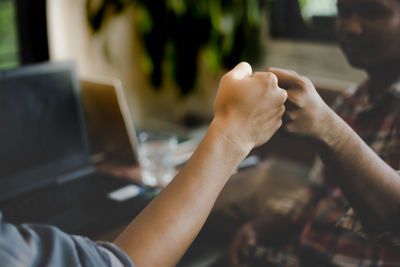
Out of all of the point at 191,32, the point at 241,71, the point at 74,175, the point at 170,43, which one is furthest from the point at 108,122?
the point at 191,32

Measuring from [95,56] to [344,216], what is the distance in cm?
167

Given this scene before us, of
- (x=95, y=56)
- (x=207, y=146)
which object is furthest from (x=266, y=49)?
(x=207, y=146)

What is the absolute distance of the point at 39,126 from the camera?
1.12 metres

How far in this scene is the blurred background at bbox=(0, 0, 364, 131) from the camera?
73.7 inches

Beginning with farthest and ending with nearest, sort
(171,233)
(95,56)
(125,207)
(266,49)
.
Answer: (266,49)
(95,56)
(125,207)
(171,233)

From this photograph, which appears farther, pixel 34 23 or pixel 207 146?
pixel 34 23

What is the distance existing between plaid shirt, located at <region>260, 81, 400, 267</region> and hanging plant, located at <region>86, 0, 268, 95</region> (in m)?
1.41

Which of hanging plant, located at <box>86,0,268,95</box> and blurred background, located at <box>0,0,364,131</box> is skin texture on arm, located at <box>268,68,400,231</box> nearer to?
blurred background, located at <box>0,0,364,131</box>

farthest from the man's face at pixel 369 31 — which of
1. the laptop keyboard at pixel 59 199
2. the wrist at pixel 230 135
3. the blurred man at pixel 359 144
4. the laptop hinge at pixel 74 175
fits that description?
the laptop hinge at pixel 74 175

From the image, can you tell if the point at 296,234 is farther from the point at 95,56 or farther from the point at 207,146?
the point at 95,56

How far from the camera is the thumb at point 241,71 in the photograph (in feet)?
1.89

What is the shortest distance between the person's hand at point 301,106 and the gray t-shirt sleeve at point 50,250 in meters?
0.30

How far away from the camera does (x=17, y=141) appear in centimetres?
108

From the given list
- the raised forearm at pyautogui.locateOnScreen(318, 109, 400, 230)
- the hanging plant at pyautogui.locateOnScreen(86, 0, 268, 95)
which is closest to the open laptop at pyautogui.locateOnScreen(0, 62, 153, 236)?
the raised forearm at pyautogui.locateOnScreen(318, 109, 400, 230)
